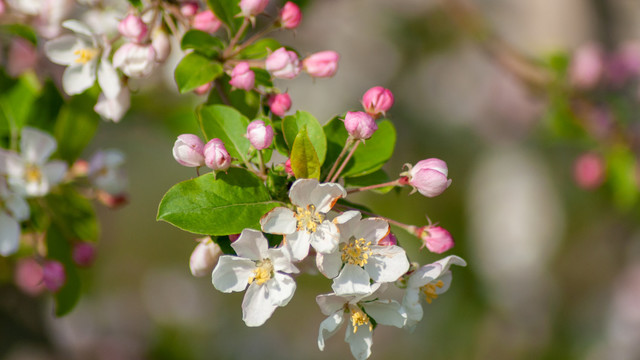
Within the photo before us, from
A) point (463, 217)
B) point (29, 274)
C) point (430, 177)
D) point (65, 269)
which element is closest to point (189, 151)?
point (430, 177)

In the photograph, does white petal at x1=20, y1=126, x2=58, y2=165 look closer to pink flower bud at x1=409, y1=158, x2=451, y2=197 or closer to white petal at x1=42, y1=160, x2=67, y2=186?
white petal at x1=42, y1=160, x2=67, y2=186

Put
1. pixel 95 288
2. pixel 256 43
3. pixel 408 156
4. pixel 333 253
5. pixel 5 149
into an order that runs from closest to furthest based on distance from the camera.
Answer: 1. pixel 333 253
2. pixel 256 43
3. pixel 5 149
4. pixel 95 288
5. pixel 408 156

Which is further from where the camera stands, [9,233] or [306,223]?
[9,233]

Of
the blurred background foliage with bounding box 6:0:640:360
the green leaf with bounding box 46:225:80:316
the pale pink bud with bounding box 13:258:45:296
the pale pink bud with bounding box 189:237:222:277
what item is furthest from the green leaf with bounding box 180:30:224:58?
the blurred background foliage with bounding box 6:0:640:360

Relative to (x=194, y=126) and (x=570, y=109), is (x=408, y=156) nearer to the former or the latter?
(x=570, y=109)

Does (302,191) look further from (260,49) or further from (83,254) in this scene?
(83,254)

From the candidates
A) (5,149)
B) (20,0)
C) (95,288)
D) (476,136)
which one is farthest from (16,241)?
(476,136)
